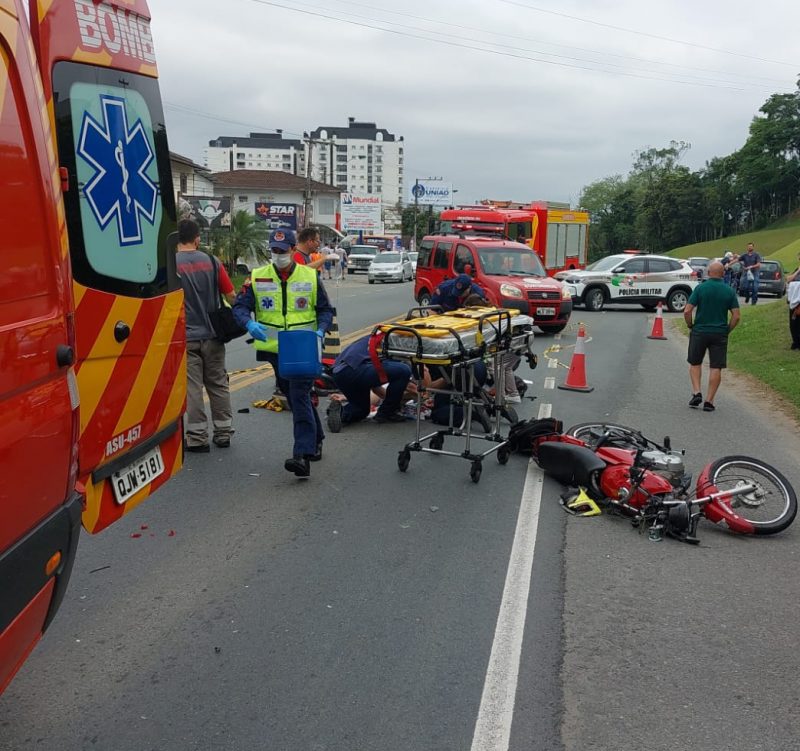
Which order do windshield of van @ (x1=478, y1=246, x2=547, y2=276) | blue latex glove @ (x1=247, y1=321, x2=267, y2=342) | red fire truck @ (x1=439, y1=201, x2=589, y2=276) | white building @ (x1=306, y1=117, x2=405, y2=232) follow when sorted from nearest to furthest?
blue latex glove @ (x1=247, y1=321, x2=267, y2=342) → windshield of van @ (x1=478, y1=246, x2=547, y2=276) → red fire truck @ (x1=439, y1=201, x2=589, y2=276) → white building @ (x1=306, y1=117, x2=405, y2=232)

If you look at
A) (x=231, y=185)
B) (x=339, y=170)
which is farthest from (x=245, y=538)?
(x=339, y=170)

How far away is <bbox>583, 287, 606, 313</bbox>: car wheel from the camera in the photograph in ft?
86.2

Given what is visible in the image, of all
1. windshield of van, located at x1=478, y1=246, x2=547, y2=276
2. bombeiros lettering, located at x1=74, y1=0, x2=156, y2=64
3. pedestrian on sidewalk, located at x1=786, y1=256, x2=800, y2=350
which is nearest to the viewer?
bombeiros lettering, located at x1=74, y1=0, x2=156, y2=64

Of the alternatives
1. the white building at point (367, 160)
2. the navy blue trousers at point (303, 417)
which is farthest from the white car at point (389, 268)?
the white building at point (367, 160)

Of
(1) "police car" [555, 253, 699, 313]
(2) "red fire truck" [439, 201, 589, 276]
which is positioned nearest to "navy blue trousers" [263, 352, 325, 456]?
(2) "red fire truck" [439, 201, 589, 276]

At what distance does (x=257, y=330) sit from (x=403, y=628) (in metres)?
3.42

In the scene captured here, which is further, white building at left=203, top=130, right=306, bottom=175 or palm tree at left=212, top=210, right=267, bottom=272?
white building at left=203, top=130, right=306, bottom=175

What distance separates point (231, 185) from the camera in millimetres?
84875

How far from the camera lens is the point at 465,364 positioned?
6930 mm

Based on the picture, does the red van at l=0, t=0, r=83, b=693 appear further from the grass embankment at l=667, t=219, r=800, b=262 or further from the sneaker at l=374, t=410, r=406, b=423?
the grass embankment at l=667, t=219, r=800, b=262

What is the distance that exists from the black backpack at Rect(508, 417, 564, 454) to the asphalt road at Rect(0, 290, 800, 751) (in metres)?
0.51

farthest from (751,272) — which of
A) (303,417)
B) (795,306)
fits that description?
(303,417)

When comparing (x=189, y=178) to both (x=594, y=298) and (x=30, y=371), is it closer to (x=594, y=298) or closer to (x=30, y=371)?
(x=594, y=298)

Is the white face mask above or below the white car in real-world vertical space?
above
